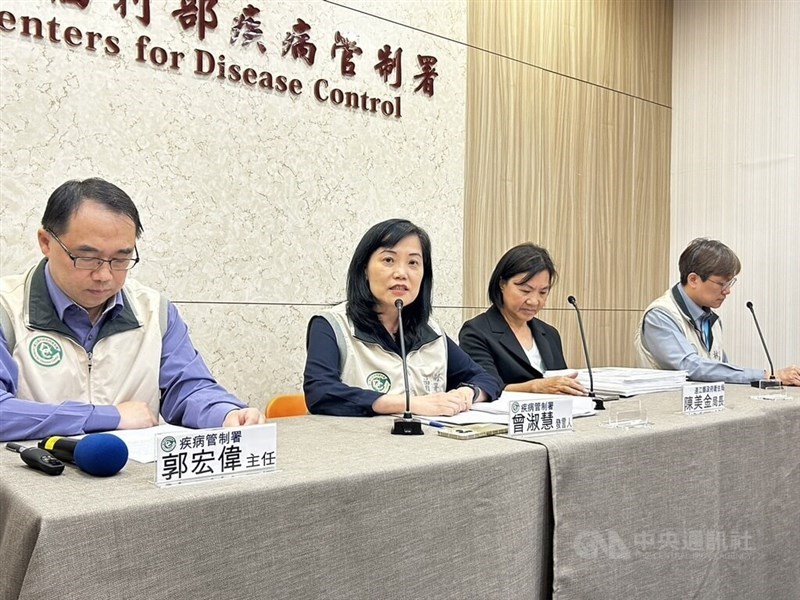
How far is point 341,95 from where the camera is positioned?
3504 millimetres

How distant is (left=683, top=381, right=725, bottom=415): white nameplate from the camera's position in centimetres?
214

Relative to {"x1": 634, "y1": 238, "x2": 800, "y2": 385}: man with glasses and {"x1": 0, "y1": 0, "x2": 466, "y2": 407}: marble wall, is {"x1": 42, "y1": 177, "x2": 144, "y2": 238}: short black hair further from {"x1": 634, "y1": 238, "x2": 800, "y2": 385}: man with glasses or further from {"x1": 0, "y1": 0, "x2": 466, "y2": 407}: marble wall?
{"x1": 634, "y1": 238, "x2": 800, "y2": 385}: man with glasses

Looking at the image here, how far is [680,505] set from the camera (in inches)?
73.9

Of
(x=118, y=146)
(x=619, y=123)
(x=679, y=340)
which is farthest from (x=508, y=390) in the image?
(x=619, y=123)

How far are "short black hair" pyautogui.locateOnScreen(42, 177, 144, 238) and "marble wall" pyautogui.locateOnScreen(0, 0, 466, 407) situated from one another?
0.96 m

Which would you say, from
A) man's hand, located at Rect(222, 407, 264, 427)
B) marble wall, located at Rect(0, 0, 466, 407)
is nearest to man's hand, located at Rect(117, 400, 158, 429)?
man's hand, located at Rect(222, 407, 264, 427)

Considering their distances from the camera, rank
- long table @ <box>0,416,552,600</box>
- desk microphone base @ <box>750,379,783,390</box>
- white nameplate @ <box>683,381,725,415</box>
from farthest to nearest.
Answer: desk microphone base @ <box>750,379,783,390</box> → white nameplate @ <box>683,381,725,415</box> → long table @ <box>0,416,552,600</box>

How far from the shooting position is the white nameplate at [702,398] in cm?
214

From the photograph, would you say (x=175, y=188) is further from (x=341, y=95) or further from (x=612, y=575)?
(x=612, y=575)

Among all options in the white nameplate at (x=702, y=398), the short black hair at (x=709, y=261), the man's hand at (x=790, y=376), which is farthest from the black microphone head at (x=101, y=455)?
the short black hair at (x=709, y=261)

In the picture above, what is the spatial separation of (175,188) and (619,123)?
9.29 ft

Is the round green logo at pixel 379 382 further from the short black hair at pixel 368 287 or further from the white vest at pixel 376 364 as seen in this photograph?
the short black hair at pixel 368 287

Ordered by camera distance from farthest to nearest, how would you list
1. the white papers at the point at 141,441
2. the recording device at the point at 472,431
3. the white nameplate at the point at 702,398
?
the white nameplate at the point at 702,398, the recording device at the point at 472,431, the white papers at the point at 141,441

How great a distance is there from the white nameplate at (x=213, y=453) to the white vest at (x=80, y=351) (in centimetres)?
73
